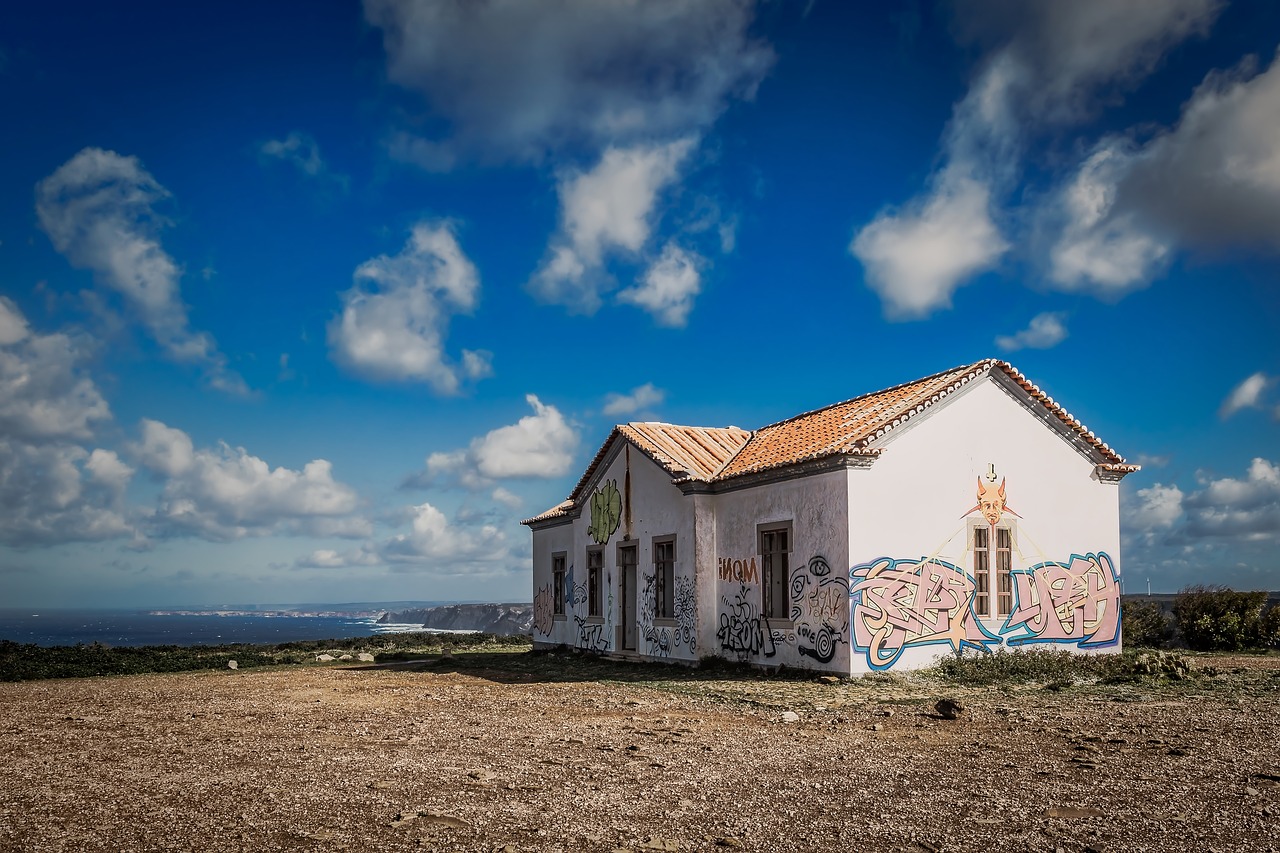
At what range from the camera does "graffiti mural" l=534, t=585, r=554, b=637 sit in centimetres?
2627

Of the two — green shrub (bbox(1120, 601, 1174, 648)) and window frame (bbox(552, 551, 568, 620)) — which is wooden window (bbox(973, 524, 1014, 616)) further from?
window frame (bbox(552, 551, 568, 620))

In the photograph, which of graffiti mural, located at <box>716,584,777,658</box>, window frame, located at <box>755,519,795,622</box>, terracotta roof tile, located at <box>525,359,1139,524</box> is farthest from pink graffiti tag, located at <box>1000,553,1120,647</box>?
graffiti mural, located at <box>716,584,777,658</box>

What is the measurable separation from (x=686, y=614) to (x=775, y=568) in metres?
2.46

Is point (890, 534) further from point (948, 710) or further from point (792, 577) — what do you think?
point (948, 710)

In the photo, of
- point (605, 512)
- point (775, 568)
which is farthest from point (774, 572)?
point (605, 512)

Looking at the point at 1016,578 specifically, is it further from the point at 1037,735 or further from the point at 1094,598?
the point at 1037,735

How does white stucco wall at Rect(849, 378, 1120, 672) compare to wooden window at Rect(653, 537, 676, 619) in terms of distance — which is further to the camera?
wooden window at Rect(653, 537, 676, 619)

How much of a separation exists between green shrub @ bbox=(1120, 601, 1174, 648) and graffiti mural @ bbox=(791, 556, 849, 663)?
35.4 feet

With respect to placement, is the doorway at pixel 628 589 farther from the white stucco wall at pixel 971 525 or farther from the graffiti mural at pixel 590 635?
the white stucco wall at pixel 971 525

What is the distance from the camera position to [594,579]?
921 inches

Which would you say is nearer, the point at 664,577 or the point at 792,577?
the point at 792,577

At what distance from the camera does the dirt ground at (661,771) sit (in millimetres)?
6242

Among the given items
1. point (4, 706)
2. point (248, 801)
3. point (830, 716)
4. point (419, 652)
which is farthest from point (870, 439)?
point (419, 652)

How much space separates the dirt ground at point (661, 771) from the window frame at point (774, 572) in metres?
2.71
